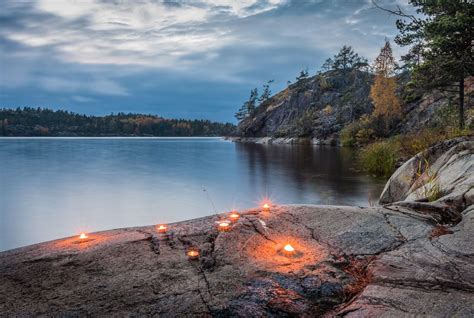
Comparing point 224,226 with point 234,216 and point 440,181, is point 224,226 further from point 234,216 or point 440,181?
point 440,181

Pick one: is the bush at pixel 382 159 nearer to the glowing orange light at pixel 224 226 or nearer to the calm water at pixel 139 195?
the calm water at pixel 139 195

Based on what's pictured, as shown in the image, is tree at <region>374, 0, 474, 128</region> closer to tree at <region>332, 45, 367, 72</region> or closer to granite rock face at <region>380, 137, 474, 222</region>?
granite rock face at <region>380, 137, 474, 222</region>

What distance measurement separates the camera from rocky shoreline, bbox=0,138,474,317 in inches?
139

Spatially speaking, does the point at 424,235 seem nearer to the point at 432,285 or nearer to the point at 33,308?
the point at 432,285

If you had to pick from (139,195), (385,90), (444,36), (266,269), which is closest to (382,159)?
(444,36)

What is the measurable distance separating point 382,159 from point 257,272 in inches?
802

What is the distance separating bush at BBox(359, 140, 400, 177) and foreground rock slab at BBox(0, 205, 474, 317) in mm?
16839

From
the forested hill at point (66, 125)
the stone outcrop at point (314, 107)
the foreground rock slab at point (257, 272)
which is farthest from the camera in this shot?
the forested hill at point (66, 125)

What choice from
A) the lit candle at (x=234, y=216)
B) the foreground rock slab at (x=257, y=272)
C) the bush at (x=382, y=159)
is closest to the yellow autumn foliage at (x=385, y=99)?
the bush at (x=382, y=159)

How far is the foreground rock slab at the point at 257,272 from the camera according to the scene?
3.52 metres

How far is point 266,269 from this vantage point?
4211 millimetres

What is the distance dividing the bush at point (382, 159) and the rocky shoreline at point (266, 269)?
16.1m

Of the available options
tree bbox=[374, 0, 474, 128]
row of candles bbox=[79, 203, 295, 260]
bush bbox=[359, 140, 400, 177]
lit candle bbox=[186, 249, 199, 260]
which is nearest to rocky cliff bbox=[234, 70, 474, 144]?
bush bbox=[359, 140, 400, 177]

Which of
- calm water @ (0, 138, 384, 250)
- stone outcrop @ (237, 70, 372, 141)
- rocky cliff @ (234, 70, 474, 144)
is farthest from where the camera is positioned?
stone outcrop @ (237, 70, 372, 141)
